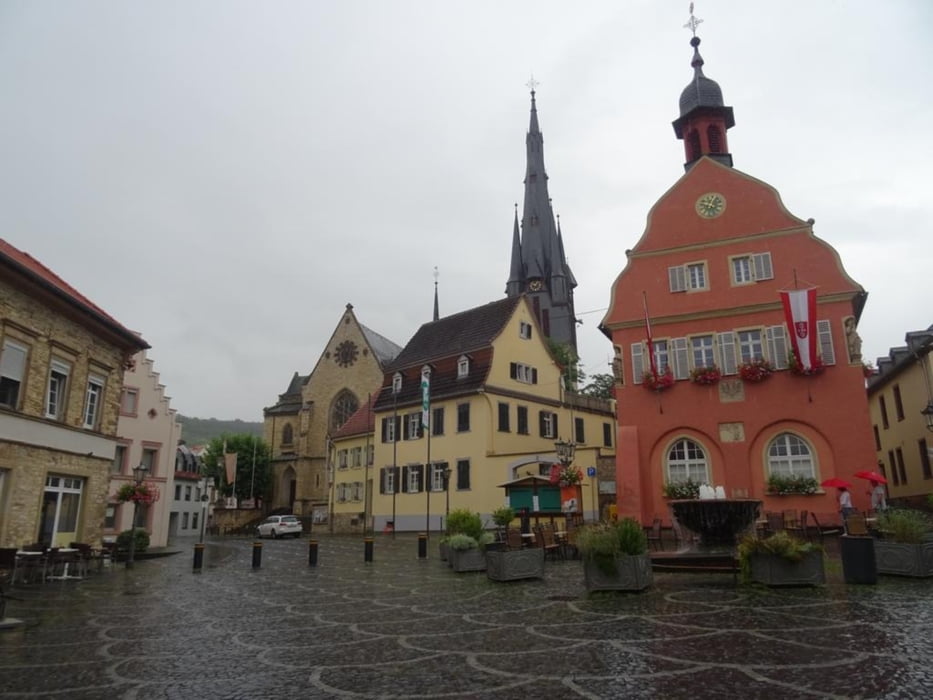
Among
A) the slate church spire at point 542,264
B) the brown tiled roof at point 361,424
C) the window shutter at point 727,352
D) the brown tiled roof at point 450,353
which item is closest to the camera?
the window shutter at point 727,352

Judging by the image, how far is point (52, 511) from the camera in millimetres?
19031

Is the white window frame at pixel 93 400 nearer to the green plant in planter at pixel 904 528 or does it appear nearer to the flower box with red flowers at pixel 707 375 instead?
the flower box with red flowers at pixel 707 375

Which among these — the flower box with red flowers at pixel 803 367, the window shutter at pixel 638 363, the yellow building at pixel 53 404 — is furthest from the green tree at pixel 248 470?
the flower box with red flowers at pixel 803 367

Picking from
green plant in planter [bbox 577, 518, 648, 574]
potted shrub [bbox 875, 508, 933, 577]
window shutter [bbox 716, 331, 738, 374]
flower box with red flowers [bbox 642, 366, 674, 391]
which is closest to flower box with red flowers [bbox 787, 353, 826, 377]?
window shutter [bbox 716, 331, 738, 374]

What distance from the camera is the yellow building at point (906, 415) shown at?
94.2 feet

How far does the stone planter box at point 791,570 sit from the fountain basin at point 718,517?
179 centimetres

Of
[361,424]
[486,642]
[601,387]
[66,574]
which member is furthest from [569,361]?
[486,642]

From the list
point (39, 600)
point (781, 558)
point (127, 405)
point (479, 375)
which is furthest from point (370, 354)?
point (781, 558)

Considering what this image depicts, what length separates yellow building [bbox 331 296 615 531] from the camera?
36.3 meters

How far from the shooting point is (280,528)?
44906mm

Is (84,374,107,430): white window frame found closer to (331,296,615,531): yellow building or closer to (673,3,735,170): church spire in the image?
(331,296,615,531): yellow building

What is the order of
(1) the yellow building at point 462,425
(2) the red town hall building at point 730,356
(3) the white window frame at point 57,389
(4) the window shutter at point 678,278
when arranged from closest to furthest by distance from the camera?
(3) the white window frame at point 57,389, (2) the red town hall building at point 730,356, (4) the window shutter at point 678,278, (1) the yellow building at point 462,425

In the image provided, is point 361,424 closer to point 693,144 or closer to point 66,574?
point 693,144

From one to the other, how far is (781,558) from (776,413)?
14.7 metres
